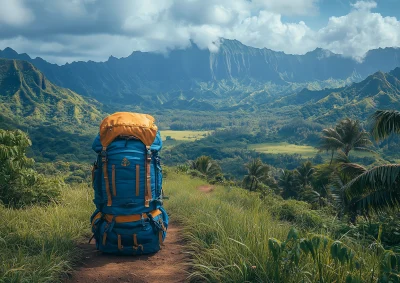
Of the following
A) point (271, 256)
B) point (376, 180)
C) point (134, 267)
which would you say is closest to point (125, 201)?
point (134, 267)

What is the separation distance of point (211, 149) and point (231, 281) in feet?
386

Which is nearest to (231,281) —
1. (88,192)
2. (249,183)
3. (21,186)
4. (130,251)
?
(130,251)

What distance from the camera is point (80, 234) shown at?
462 centimetres

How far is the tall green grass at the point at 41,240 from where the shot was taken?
2981 mm

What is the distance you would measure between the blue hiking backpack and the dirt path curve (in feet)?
0.41

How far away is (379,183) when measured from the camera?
286 inches

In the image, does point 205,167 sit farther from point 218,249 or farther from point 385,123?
point 218,249

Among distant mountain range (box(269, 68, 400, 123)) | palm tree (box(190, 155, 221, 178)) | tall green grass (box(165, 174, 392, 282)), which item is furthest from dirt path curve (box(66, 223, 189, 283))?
distant mountain range (box(269, 68, 400, 123))

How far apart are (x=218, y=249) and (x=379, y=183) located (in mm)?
5416

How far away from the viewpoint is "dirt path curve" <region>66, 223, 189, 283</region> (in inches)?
134

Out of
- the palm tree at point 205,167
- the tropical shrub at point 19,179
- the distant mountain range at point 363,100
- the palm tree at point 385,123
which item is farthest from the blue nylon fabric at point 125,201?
the distant mountain range at point 363,100

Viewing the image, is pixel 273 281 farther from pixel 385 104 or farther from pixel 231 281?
pixel 385 104

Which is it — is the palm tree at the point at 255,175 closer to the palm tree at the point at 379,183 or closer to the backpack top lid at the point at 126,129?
the palm tree at the point at 379,183

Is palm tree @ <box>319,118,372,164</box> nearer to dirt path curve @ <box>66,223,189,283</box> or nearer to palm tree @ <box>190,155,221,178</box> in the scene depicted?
palm tree @ <box>190,155,221,178</box>
